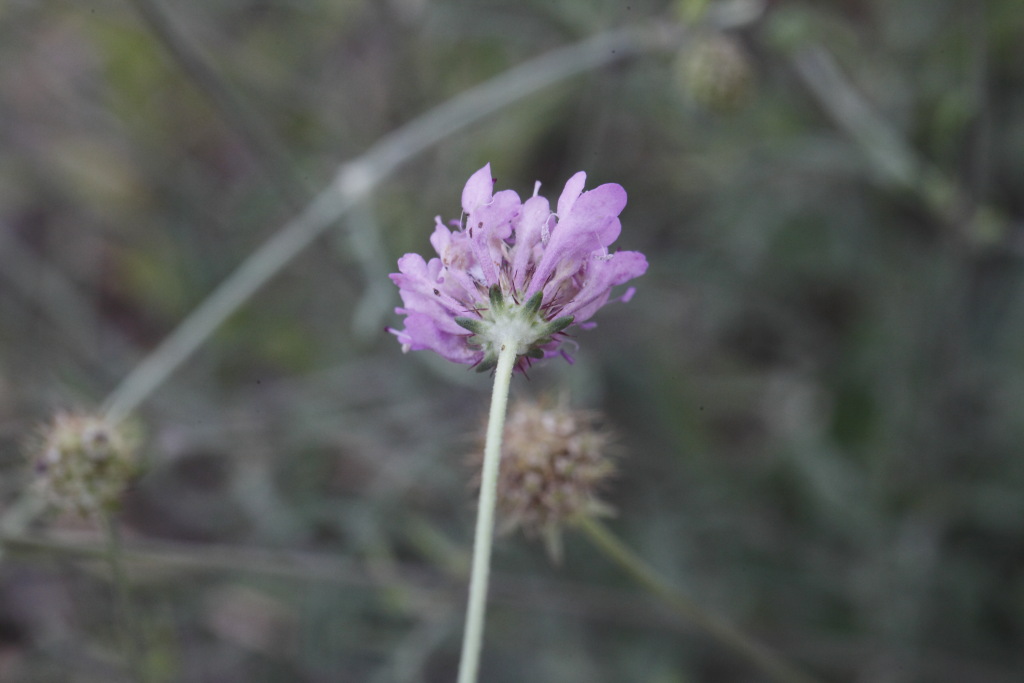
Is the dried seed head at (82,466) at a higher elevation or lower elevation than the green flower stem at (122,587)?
higher

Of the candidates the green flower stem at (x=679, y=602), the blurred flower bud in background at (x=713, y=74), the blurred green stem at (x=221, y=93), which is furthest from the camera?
the blurred flower bud in background at (x=713, y=74)

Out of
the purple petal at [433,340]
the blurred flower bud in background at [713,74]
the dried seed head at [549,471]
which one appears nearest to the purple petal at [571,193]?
the purple petal at [433,340]

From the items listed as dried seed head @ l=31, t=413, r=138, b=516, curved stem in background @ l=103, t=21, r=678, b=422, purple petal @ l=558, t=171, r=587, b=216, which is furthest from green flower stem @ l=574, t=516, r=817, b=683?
curved stem in background @ l=103, t=21, r=678, b=422

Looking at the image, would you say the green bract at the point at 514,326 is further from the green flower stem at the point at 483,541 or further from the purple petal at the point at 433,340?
the green flower stem at the point at 483,541

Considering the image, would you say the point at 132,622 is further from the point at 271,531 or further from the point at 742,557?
the point at 742,557

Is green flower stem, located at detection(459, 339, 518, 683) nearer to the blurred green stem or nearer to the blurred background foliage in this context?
the blurred background foliage

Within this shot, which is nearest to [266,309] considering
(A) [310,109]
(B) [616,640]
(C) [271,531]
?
(A) [310,109]
